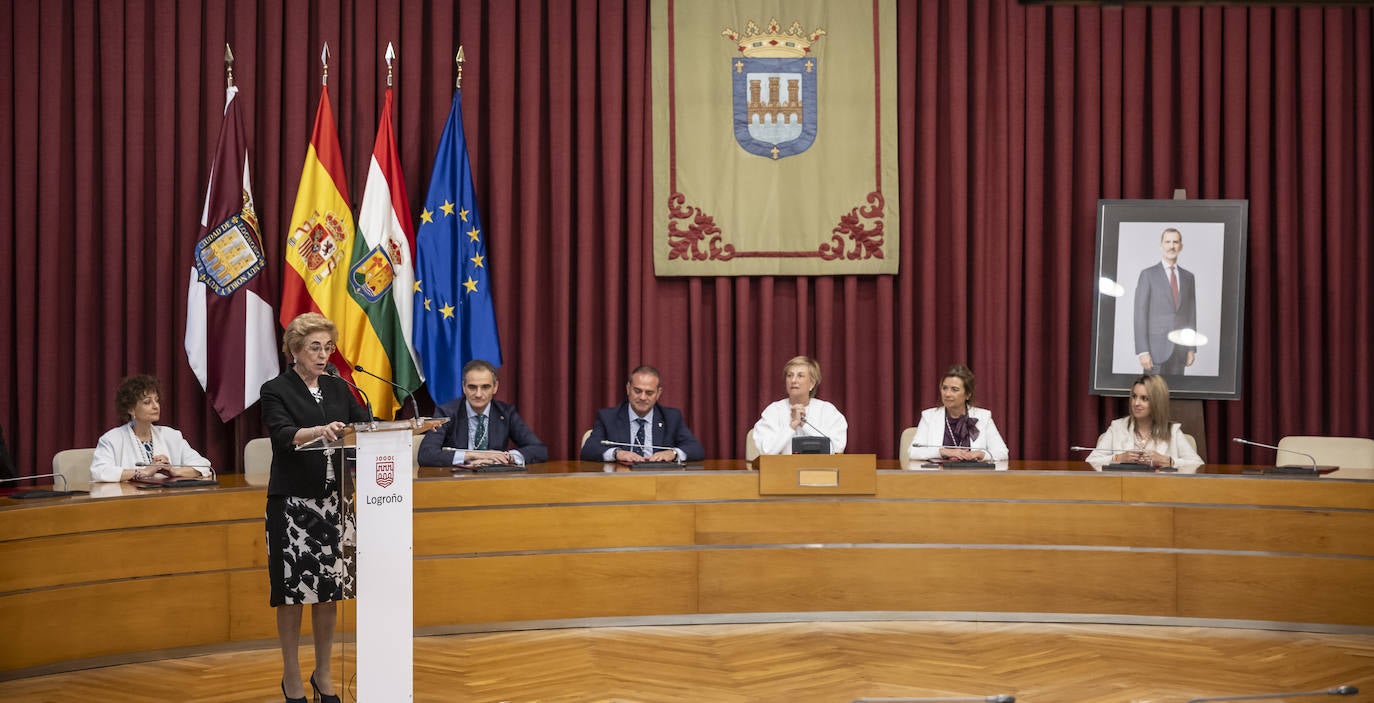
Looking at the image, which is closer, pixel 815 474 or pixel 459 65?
pixel 815 474

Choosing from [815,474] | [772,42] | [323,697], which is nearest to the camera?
[323,697]

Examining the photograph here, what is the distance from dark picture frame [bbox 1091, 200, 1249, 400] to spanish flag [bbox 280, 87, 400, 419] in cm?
393

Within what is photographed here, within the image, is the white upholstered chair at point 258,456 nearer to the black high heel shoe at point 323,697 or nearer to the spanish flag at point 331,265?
the spanish flag at point 331,265

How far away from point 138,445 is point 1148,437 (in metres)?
4.76

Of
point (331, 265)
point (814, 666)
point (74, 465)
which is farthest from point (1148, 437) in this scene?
point (74, 465)

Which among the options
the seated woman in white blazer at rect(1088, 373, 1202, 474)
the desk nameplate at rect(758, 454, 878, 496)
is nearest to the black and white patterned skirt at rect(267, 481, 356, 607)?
the desk nameplate at rect(758, 454, 878, 496)

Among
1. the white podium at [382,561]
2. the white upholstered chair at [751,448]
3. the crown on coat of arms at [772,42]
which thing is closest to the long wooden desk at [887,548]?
the white upholstered chair at [751,448]

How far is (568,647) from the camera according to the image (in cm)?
477

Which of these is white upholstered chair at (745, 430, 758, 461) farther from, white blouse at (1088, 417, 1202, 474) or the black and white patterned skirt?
the black and white patterned skirt

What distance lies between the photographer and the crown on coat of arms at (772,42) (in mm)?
6680

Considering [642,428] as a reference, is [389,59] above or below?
above

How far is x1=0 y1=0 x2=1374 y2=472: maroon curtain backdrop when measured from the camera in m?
6.47

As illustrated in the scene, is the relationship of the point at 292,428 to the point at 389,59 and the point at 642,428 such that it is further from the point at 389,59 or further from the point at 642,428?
the point at 389,59

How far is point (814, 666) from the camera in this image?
4488 millimetres
